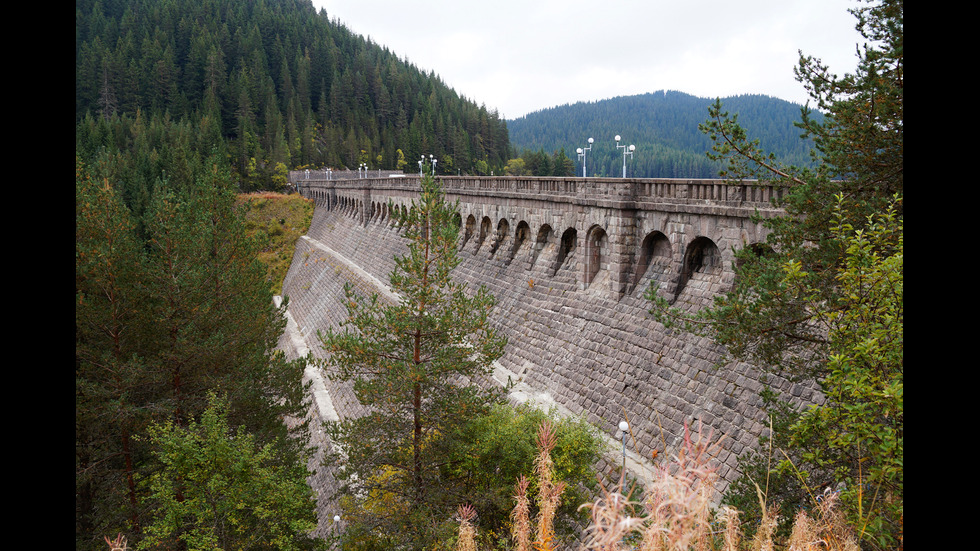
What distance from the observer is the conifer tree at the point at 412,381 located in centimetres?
1460

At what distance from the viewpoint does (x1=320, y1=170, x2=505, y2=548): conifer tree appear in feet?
47.9

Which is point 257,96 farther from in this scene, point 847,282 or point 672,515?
point 672,515

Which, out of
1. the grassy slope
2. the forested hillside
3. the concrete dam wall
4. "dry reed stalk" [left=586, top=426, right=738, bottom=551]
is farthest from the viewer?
the forested hillside

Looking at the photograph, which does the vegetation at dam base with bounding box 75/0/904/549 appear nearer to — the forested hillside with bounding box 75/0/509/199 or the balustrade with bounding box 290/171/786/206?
the balustrade with bounding box 290/171/786/206

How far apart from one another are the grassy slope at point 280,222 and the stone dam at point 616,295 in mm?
39126

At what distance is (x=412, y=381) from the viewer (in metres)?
14.4

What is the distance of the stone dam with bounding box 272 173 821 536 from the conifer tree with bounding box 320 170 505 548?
181cm

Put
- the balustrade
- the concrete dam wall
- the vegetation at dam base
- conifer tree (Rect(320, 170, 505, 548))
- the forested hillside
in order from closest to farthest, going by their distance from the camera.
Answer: the vegetation at dam base, conifer tree (Rect(320, 170, 505, 548)), the concrete dam wall, the balustrade, the forested hillside

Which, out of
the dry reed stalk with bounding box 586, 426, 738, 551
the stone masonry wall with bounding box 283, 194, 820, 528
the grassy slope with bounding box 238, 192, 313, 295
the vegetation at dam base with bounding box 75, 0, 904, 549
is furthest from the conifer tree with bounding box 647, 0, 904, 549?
the grassy slope with bounding box 238, 192, 313, 295

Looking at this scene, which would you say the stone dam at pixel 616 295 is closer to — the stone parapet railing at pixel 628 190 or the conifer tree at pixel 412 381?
the stone parapet railing at pixel 628 190

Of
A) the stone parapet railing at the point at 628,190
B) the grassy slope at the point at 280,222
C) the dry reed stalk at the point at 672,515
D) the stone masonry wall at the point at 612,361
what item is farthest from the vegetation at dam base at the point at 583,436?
the grassy slope at the point at 280,222

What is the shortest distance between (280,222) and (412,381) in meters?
67.9

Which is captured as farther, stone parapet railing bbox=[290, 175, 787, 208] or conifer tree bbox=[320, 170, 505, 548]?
stone parapet railing bbox=[290, 175, 787, 208]
